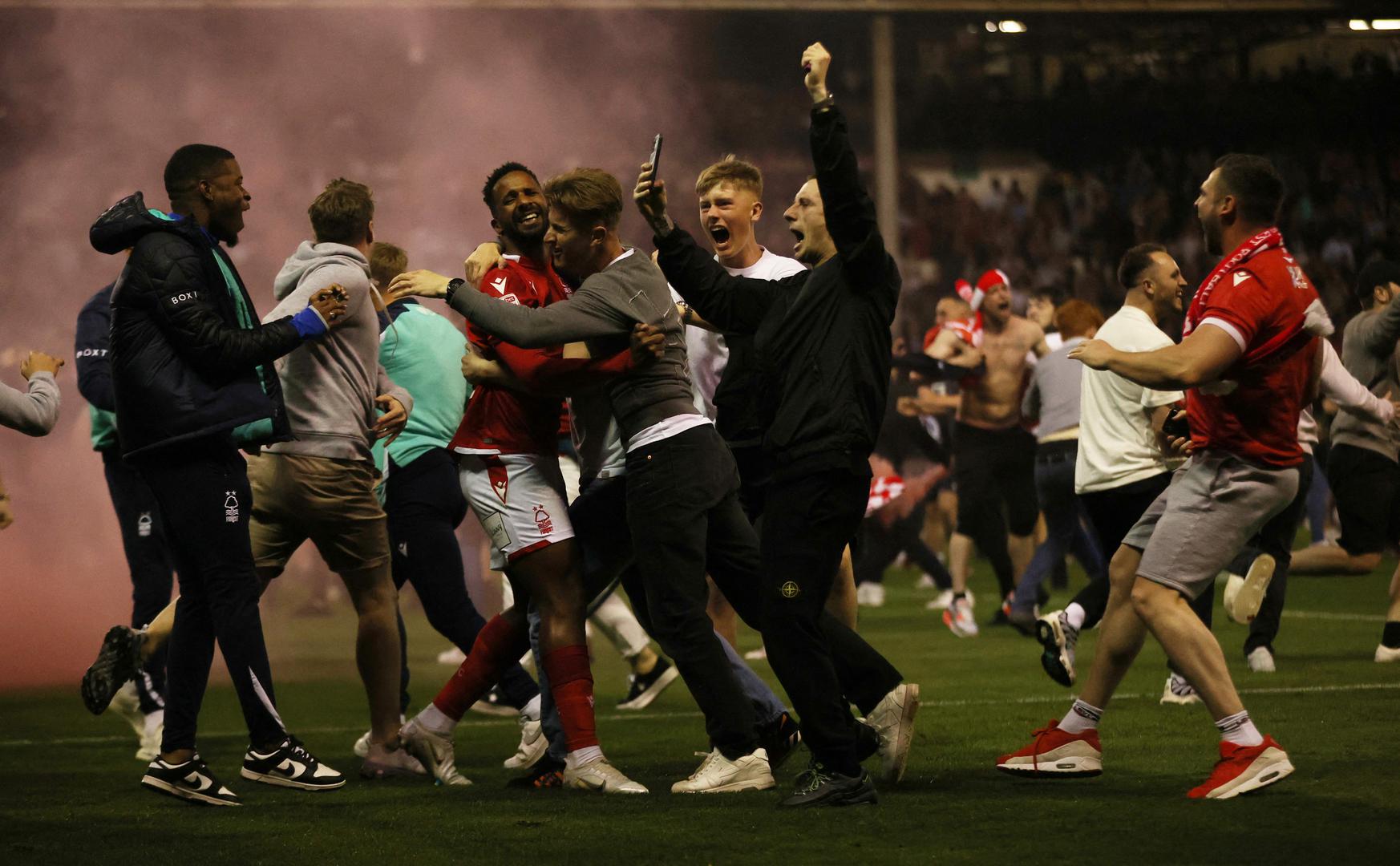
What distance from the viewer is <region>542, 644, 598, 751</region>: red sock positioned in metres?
5.20

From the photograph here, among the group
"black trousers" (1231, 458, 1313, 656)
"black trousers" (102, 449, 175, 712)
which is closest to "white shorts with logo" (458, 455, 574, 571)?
"black trousers" (102, 449, 175, 712)

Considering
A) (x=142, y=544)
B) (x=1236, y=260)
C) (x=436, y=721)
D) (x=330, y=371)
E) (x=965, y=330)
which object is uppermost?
(x=965, y=330)

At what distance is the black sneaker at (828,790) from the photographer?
4816 mm

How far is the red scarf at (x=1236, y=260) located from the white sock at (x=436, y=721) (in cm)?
251

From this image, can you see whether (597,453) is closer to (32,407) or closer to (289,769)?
(289,769)

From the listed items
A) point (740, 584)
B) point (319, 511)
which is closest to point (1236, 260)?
point (740, 584)

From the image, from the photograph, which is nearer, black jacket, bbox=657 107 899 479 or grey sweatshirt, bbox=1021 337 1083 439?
black jacket, bbox=657 107 899 479

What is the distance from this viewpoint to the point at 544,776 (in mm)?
5492

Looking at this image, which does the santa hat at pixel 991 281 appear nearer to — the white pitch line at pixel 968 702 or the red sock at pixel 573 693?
the white pitch line at pixel 968 702

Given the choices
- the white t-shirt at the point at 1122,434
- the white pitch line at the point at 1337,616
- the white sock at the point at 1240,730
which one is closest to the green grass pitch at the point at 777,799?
the white sock at the point at 1240,730

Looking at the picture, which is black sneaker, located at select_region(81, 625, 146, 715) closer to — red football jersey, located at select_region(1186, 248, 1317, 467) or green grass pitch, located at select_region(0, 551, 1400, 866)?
green grass pitch, located at select_region(0, 551, 1400, 866)

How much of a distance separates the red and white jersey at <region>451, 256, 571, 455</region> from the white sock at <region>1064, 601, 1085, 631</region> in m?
2.74

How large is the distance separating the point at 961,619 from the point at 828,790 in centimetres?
581

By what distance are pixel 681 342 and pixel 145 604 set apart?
2.91 m
